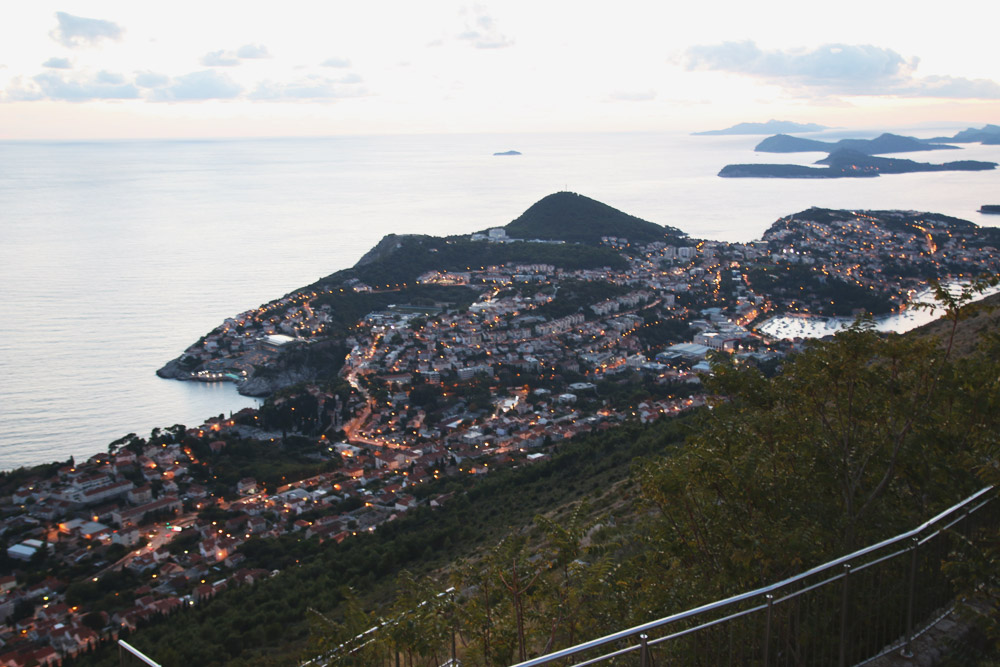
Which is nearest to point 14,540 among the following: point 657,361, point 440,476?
point 440,476

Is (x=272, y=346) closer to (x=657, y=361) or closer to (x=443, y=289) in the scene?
(x=443, y=289)

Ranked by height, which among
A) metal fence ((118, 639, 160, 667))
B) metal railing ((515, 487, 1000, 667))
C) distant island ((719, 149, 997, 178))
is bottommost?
metal railing ((515, 487, 1000, 667))

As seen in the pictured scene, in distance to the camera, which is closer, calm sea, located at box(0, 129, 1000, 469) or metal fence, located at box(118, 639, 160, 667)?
metal fence, located at box(118, 639, 160, 667)

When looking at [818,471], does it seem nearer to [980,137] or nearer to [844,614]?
[844,614]

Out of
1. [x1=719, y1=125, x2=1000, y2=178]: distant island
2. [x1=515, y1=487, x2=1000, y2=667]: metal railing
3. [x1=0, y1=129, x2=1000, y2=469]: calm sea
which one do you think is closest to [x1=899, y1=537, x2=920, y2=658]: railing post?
[x1=515, y1=487, x2=1000, y2=667]: metal railing

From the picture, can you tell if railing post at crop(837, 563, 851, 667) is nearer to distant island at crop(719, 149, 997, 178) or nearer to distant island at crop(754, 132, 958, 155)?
distant island at crop(719, 149, 997, 178)

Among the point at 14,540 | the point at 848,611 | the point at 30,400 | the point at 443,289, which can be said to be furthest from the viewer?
the point at 443,289

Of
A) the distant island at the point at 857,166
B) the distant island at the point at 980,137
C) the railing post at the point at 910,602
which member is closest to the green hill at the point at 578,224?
the railing post at the point at 910,602
